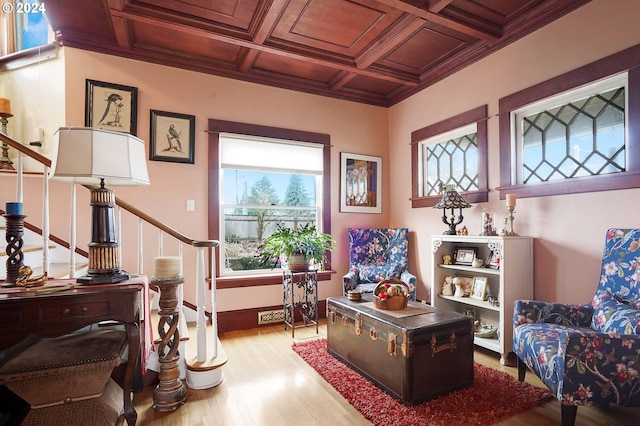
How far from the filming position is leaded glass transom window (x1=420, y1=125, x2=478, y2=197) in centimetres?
345

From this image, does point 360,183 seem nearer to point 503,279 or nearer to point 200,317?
point 503,279

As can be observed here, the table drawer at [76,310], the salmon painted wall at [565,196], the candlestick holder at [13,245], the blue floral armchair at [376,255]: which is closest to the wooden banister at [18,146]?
the candlestick holder at [13,245]

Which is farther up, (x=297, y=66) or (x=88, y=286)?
(x=297, y=66)

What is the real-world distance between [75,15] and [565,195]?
427 cm

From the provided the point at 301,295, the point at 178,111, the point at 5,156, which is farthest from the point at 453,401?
the point at 5,156

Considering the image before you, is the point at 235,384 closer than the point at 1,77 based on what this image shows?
Yes

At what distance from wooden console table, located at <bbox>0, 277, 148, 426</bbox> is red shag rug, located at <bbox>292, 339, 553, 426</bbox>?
51.2 inches

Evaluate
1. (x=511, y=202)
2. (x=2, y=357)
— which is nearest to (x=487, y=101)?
(x=511, y=202)

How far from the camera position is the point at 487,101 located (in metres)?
3.22

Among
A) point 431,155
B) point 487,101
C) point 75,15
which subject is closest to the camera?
point 75,15

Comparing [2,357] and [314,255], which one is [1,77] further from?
[314,255]

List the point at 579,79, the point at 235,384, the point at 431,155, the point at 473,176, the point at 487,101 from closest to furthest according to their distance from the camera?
the point at 235,384, the point at 579,79, the point at 487,101, the point at 473,176, the point at 431,155

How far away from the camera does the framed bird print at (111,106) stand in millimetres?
3068

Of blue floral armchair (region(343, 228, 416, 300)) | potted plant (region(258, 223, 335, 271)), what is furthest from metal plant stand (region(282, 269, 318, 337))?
blue floral armchair (region(343, 228, 416, 300))
